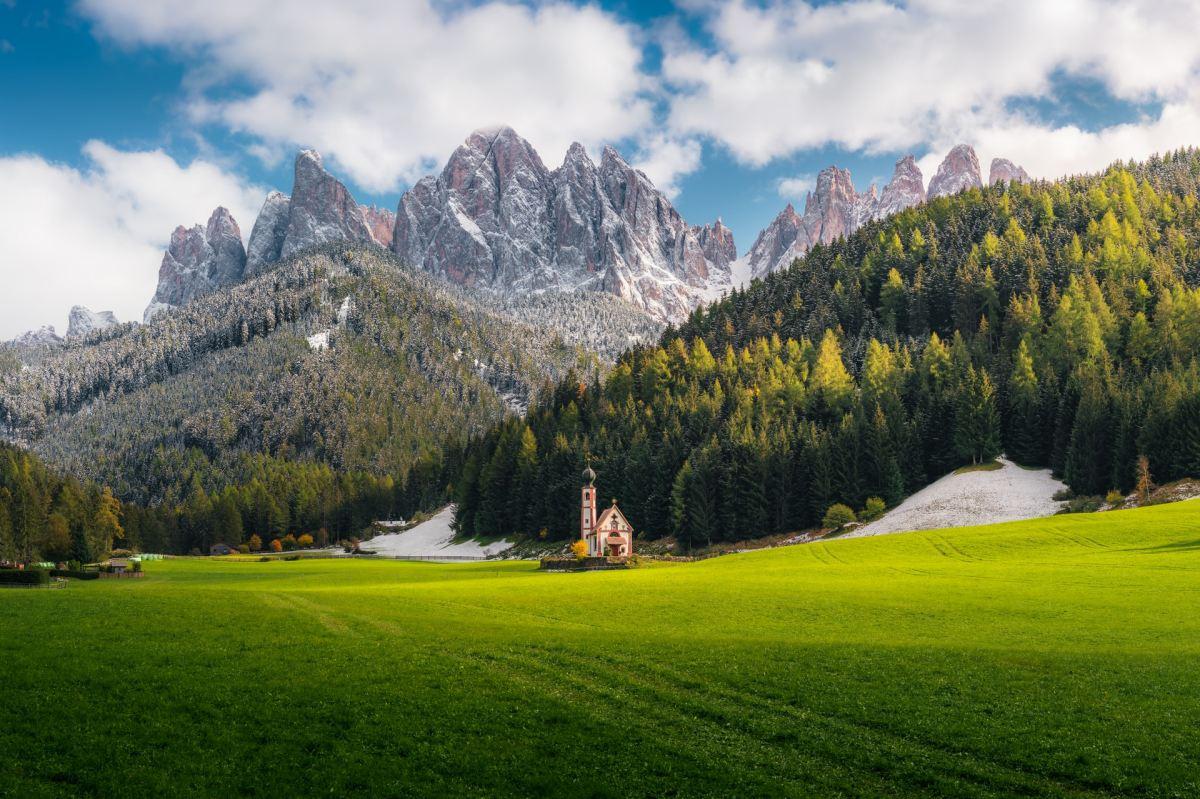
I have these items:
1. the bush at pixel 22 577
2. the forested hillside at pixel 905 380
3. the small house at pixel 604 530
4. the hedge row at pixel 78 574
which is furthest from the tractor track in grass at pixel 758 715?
the forested hillside at pixel 905 380

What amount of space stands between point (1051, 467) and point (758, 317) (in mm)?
71632

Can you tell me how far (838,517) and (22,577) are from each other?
3090 inches

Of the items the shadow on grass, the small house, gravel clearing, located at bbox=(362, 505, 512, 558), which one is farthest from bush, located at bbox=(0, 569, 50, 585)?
gravel clearing, located at bbox=(362, 505, 512, 558)

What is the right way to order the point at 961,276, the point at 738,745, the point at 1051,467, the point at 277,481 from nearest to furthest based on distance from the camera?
the point at 738,745 → the point at 1051,467 → the point at 961,276 → the point at 277,481

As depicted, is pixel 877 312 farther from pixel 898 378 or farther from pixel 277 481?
pixel 277 481

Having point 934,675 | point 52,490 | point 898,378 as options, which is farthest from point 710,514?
point 52,490

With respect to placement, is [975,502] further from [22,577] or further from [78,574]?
[78,574]

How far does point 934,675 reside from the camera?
23.8 metres

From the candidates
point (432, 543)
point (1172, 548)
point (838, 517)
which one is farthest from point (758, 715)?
point (432, 543)

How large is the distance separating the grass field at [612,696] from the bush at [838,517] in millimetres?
52465

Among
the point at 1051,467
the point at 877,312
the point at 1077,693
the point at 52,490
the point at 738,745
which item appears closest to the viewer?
the point at 738,745

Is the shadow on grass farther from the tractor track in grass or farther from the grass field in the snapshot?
the tractor track in grass

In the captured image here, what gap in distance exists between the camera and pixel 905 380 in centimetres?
11888

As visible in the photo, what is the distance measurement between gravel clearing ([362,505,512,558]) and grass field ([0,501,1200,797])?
91.6 meters
